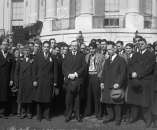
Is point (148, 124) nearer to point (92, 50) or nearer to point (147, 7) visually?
point (92, 50)

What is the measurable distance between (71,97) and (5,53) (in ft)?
9.89

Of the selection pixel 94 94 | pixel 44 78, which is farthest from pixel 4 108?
pixel 94 94

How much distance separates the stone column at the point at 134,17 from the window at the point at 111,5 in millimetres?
2845

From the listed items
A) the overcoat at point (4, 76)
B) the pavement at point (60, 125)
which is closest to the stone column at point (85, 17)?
the overcoat at point (4, 76)

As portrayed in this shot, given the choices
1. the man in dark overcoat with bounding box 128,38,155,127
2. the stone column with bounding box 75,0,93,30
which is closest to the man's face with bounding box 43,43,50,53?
the man in dark overcoat with bounding box 128,38,155,127

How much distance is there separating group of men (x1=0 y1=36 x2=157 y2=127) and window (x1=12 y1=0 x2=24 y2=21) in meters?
41.4

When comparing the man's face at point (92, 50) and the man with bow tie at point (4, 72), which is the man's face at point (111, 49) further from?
Answer: the man with bow tie at point (4, 72)

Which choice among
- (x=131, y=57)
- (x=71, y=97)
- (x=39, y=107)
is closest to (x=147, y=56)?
(x=131, y=57)

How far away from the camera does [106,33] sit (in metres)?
30.5

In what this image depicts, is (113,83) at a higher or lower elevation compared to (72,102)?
higher

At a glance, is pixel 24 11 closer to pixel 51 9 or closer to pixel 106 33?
pixel 51 9

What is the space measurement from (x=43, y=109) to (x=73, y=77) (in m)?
1.76

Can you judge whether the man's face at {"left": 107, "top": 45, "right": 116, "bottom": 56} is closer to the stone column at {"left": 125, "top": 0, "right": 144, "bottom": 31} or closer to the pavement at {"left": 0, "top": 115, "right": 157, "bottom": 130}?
the pavement at {"left": 0, "top": 115, "right": 157, "bottom": 130}

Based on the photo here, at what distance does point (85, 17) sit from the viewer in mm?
32906
